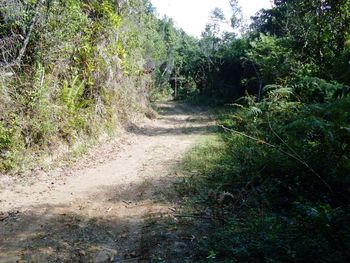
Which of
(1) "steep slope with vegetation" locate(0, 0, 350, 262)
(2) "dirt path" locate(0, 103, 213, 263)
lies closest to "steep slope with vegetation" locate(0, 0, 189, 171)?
(1) "steep slope with vegetation" locate(0, 0, 350, 262)

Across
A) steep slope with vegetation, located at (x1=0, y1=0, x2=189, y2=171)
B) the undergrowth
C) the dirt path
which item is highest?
steep slope with vegetation, located at (x1=0, y1=0, x2=189, y2=171)

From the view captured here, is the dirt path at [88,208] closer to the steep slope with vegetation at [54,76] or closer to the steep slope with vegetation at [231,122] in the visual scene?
the steep slope with vegetation at [231,122]

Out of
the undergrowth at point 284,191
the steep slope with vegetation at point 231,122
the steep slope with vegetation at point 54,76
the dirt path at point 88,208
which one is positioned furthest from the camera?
the steep slope with vegetation at point 54,76

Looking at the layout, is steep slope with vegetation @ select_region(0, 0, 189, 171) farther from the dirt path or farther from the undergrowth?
the undergrowth

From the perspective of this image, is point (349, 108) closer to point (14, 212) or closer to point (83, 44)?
point (14, 212)

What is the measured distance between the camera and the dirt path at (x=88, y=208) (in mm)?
4566

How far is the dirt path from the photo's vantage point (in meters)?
4.57

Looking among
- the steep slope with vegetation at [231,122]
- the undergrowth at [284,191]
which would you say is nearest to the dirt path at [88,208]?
the steep slope with vegetation at [231,122]

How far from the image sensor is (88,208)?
6.04 metres

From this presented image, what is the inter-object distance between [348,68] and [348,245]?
6.35m

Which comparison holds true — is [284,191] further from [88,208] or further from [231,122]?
[231,122]

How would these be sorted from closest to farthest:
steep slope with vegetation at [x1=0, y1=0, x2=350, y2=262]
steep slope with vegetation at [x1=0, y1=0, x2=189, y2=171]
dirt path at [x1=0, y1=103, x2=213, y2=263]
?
steep slope with vegetation at [x1=0, y1=0, x2=350, y2=262] < dirt path at [x1=0, y1=103, x2=213, y2=263] < steep slope with vegetation at [x1=0, y1=0, x2=189, y2=171]

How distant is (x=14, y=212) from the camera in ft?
19.2

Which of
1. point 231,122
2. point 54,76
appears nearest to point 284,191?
point 231,122
